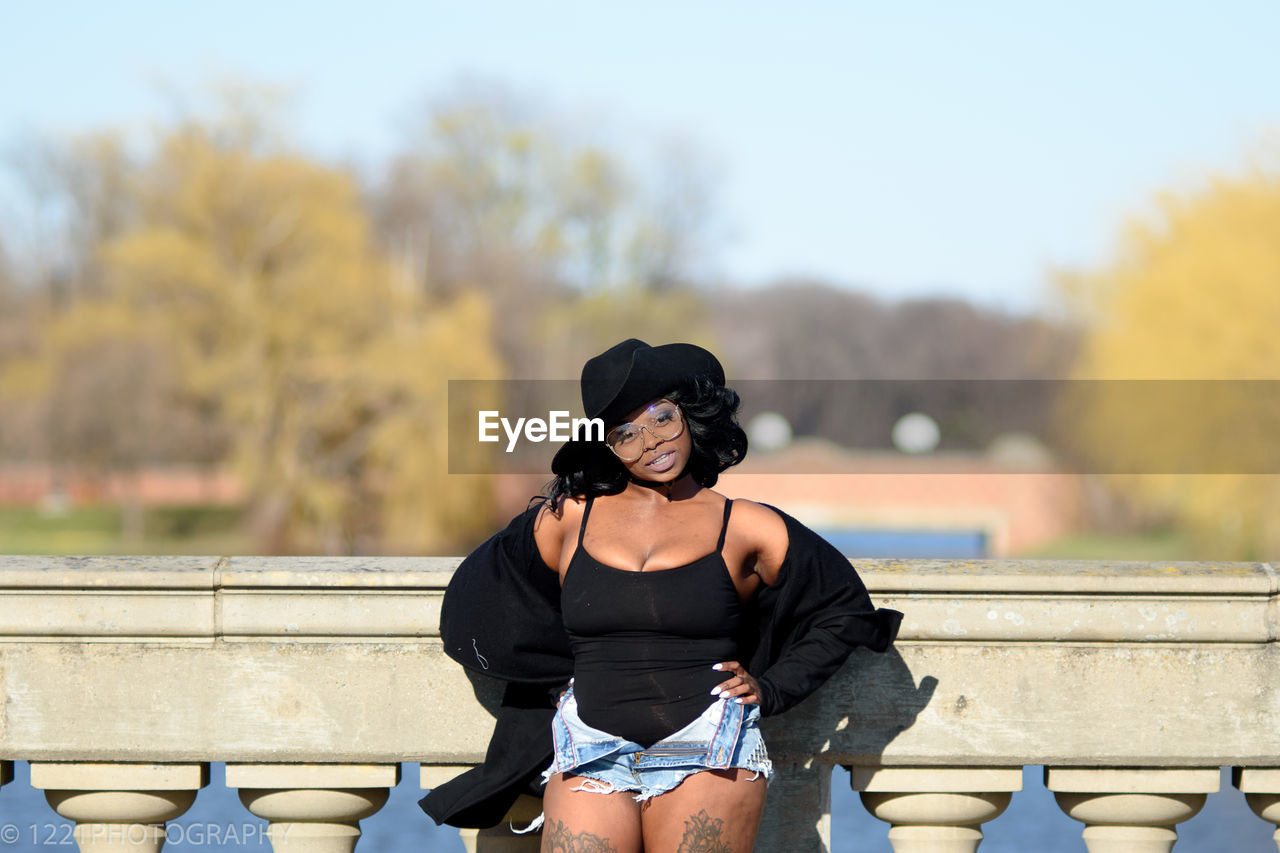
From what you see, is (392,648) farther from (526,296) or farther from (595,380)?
(526,296)

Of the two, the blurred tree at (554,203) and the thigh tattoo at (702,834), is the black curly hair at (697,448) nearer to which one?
the thigh tattoo at (702,834)

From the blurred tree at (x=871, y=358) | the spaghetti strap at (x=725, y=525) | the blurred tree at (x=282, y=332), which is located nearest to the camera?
the spaghetti strap at (x=725, y=525)

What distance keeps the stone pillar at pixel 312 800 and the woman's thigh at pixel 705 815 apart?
26.7 inches

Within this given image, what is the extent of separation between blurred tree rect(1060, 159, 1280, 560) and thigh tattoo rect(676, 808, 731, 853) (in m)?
25.0

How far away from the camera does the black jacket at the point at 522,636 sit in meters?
2.82

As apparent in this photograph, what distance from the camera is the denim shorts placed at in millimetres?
2666

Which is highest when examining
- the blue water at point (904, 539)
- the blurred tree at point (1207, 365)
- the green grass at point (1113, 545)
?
the blurred tree at point (1207, 365)

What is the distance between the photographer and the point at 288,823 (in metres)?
3.04

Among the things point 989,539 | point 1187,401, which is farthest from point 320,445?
point 989,539

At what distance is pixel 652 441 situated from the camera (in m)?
2.81

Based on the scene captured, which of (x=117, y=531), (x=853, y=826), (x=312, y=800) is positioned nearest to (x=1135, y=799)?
(x=312, y=800)

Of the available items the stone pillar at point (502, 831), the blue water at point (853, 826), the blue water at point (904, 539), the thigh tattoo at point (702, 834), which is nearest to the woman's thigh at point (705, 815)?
the thigh tattoo at point (702, 834)

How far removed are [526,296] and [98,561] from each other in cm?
3287

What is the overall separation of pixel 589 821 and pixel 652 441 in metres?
0.76
